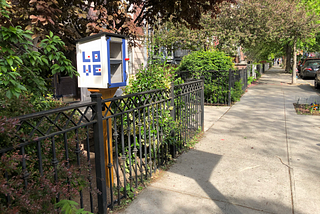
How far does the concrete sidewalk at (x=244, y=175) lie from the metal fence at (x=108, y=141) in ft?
1.16

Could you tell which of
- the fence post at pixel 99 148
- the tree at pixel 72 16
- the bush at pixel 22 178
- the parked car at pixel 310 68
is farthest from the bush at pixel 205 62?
the parked car at pixel 310 68

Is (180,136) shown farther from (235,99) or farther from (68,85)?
(68,85)

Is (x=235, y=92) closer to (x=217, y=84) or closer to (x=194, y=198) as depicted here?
(x=217, y=84)

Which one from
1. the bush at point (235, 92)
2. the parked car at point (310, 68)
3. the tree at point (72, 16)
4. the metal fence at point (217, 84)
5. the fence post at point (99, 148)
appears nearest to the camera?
the fence post at point (99, 148)

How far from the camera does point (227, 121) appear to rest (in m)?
7.10

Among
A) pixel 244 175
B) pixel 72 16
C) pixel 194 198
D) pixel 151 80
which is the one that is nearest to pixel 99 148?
pixel 194 198

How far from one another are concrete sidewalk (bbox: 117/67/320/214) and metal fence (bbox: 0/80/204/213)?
0.35m

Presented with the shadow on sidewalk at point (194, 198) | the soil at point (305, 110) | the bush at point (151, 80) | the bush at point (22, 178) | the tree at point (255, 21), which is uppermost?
the tree at point (255, 21)

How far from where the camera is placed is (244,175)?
3.81 m

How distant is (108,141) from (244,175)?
6.90ft

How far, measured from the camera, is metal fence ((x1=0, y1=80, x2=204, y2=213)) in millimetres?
2117

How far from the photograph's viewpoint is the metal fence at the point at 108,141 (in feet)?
6.95

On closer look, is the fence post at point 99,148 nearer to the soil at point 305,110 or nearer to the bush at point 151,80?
the bush at point 151,80

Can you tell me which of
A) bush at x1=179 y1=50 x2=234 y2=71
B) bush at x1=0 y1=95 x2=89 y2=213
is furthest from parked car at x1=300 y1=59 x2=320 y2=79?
bush at x1=0 y1=95 x2=89 y2=213
